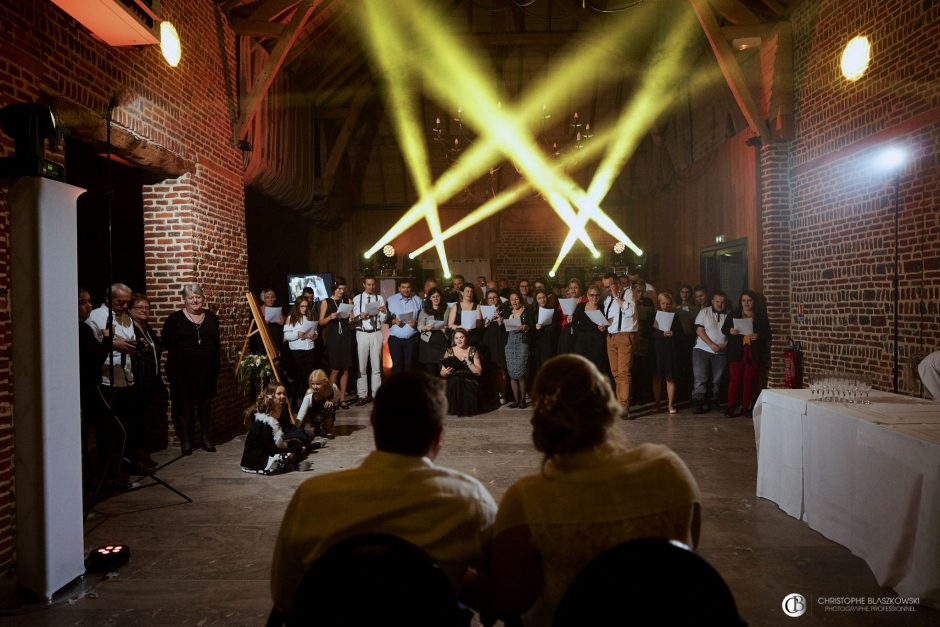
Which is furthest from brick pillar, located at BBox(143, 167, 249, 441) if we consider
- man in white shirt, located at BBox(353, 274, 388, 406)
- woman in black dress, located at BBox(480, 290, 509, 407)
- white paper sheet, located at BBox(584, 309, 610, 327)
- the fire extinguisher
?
the fire extinguisher

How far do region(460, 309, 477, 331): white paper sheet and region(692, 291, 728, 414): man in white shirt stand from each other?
261 centimetres

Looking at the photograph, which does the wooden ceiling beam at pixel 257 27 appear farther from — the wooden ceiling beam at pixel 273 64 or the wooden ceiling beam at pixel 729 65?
the wooden ceiling beam at pixel 729 65

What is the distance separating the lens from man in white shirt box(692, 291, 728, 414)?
6781 millimetres

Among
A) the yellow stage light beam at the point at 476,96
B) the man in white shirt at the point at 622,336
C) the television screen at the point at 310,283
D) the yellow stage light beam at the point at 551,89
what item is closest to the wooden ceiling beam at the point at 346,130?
the yellow stage light beam at the point at 476,96

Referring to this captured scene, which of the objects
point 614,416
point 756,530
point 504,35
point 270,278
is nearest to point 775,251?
point 756,530

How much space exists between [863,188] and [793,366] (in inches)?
78.0

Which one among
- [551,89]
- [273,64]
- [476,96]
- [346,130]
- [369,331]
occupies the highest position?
[551,89]

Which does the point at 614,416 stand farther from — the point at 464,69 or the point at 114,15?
the point at 464,69

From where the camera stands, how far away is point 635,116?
40.5 ft

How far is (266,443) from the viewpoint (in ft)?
15.5

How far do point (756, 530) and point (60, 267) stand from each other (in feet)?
12.7

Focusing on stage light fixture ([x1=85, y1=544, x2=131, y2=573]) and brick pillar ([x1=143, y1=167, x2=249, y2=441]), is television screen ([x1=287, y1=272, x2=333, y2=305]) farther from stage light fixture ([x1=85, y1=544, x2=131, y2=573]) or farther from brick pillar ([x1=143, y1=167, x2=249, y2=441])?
stage light fixture ([x1=85, y1=544, x2=131, y2=573])

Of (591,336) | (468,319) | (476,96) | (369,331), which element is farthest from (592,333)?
(476,96)

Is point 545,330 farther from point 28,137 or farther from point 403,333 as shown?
point 28,137
